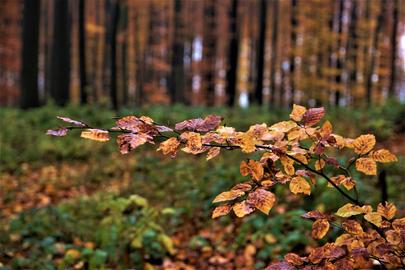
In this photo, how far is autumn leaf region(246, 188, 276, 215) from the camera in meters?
1.81

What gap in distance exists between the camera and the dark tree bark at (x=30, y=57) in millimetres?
12953

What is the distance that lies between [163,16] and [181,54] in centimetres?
1252

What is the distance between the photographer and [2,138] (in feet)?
30.5

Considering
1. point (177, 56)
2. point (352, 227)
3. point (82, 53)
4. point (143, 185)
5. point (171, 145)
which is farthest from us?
point (177, 56)

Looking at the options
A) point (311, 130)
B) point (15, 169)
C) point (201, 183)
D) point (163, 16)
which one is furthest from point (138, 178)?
point (163, 16)

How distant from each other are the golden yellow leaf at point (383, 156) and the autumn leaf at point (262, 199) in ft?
1.93

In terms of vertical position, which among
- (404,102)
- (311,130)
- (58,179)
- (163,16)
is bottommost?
(58,179)

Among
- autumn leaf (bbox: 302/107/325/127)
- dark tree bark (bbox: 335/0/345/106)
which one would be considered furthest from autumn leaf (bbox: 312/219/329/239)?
dark tree bark (bbox: 335/0/345/106)

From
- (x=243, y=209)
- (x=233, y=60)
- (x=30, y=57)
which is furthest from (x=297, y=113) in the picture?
(x=233, y=60)

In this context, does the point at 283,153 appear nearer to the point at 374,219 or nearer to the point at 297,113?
the point at 297,113

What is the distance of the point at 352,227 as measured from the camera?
218 cm

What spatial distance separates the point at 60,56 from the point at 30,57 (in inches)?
51.8

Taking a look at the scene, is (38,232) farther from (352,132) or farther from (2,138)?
(352,132)

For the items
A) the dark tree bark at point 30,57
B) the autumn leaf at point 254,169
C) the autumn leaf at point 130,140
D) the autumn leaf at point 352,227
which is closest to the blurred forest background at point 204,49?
the dark tree bark at point 30,57
